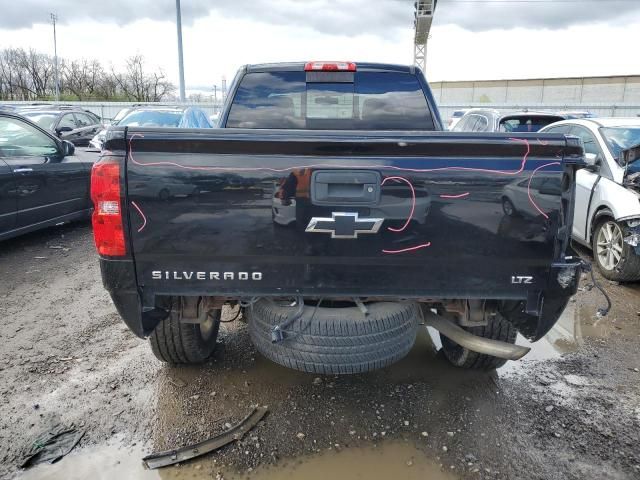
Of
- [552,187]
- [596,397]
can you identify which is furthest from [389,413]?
[552,187]

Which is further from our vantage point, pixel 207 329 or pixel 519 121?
pixel 519 121

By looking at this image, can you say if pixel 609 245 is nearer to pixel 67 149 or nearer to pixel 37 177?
pixel 37 177

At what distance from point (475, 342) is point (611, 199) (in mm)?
3832

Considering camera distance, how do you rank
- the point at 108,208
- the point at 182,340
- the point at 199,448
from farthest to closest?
the point at 182,340, the point at 199,448, the point at 108,208

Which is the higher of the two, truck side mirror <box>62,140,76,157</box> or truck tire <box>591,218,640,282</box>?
truck side mirror <box>62,140,76,157</box>

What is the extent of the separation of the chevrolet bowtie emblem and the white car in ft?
11.5

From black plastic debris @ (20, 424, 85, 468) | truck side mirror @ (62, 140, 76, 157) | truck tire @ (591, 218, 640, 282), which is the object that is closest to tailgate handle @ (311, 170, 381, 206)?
black plastic debris @ (20, 424, 85, 468)

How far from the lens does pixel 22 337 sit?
3.93 metres

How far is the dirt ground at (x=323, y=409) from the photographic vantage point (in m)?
2.56

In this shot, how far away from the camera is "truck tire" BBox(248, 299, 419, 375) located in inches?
98.1

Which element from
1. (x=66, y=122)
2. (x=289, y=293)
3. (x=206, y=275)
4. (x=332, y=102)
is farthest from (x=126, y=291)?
(x=66, y=122)

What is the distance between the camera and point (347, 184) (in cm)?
226

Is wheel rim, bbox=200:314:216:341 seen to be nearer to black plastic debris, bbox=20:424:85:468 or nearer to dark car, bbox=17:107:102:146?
black plastic debris, bbox=20:424:85:468

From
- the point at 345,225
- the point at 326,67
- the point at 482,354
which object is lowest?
the point at 482,354
